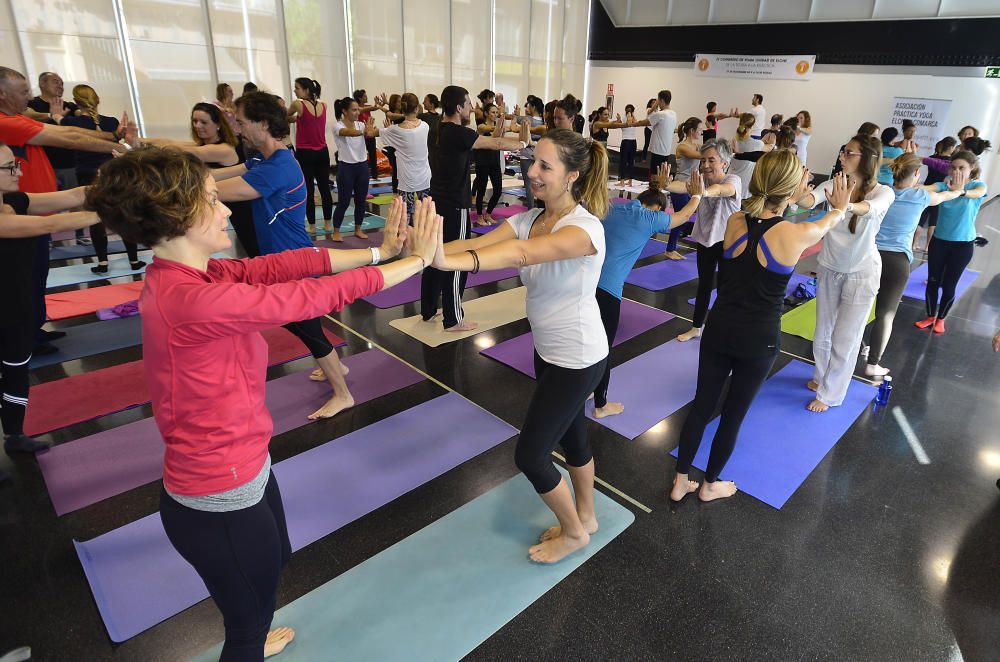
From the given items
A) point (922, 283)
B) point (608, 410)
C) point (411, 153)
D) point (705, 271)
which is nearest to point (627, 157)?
point (922, 283)

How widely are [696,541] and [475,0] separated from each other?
13673 mm

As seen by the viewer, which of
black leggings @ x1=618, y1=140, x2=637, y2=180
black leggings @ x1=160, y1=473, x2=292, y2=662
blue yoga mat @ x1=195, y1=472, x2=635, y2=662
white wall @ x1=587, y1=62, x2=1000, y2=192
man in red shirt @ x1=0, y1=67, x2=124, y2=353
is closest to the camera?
black leggings @ x1=160, y1=473, x2=292, y2=662

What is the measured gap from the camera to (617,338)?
15.8 ft

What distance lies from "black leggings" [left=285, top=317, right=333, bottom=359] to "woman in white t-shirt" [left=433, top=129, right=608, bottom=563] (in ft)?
4.88

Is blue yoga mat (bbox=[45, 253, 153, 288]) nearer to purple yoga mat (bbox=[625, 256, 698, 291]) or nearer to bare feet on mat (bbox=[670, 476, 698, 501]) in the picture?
purple yoga mat (bbox=[625, 256, 698, 291])

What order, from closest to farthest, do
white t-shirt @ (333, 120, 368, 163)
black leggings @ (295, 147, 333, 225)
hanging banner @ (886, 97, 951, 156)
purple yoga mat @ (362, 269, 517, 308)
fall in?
purple yoga mat @ (362, 269, 517, 308), white t-shirt @ (333, 120, 368, 163), black leggings @ (295, 147, 333, 225), hanging banner @ (886, 97, 951, 156)

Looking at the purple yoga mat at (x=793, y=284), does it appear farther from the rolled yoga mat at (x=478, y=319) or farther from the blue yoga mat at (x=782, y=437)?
the rolled yoga mat at (x=478, y=319)

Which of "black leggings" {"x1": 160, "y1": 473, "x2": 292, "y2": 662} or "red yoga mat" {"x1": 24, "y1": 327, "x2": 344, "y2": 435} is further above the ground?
"black leggings" {"x1": 160, "y1": 473, "x2": 292, "y2": 662}

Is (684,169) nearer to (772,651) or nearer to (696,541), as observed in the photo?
(696,541)

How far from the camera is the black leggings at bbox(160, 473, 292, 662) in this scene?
1.40 m

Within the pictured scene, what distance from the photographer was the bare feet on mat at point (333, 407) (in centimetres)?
347

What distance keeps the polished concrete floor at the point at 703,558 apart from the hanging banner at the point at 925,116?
33.1ft

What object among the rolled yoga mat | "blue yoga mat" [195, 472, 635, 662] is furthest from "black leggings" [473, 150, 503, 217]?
"blue yoga mat" [195, 472, 635, 662]

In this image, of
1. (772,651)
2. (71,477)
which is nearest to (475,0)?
(71,477)
